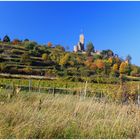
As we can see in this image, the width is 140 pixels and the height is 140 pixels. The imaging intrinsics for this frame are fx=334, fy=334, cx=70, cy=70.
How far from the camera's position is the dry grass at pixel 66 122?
4.61m

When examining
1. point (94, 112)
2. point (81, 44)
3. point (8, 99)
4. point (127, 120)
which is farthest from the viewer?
point (81, 44)

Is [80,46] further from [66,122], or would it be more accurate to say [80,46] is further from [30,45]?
[66,122]

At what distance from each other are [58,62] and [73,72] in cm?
1312

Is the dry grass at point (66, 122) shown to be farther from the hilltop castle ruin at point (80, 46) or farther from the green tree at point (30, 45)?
the hilltop castle ruin at point (80, 46)

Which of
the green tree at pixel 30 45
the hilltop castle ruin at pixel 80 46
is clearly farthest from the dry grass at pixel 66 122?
the hilltop castle ruin at pixel 80 46

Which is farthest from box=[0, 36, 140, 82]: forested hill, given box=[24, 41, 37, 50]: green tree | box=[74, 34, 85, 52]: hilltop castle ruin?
box=[74, 34, 85, 52]: hilltop castle ruin

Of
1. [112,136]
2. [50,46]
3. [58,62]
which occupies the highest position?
[50,46]

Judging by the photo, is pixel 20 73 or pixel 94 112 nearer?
pixel 94 112

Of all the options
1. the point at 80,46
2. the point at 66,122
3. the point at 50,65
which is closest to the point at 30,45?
the point at 50,65

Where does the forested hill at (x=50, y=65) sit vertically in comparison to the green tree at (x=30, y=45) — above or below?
below

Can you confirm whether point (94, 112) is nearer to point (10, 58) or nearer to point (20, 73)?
point (20, 73)

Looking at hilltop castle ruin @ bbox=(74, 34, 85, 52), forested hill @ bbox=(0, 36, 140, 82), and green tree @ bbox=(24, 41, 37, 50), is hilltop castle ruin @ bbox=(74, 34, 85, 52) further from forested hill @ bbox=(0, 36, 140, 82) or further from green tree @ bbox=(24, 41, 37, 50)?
forested hill @ bbox=(0, 36, 140, 82)

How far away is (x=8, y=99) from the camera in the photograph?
6.76 meters

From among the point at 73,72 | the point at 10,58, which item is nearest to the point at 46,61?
the point at 10,58
